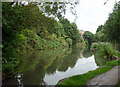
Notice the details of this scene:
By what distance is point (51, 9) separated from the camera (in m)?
13.4

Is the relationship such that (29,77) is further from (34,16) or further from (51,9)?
(51,9)

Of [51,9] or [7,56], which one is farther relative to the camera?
[51,9]

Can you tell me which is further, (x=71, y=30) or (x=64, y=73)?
(x=71, y=30)

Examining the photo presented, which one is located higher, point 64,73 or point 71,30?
point 71,30

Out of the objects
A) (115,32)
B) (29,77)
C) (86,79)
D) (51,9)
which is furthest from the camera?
(115,32)

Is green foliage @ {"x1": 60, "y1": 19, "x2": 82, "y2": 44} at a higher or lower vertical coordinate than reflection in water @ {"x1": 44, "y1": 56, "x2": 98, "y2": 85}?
higher

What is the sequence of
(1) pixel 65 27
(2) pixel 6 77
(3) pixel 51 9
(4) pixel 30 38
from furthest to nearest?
(1) pixel 65 27
(4) pixel 30 38
(3) pixel 51 9
(2) pixel 6 77

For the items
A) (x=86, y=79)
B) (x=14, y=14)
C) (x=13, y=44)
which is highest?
(x=14, y=14)

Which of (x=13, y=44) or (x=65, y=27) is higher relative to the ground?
(x=65, y=27)

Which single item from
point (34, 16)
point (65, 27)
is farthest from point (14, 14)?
point (65, 27)

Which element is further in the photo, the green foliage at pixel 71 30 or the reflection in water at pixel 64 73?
the green foliage at pixel 71 30

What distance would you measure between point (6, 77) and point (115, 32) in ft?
45.8

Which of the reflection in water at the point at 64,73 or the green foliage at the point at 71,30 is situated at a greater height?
the green foliage at the point at 71,30

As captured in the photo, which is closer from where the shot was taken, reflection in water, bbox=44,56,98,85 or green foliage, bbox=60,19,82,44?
reflection in water, bbox=44,56,98,85
